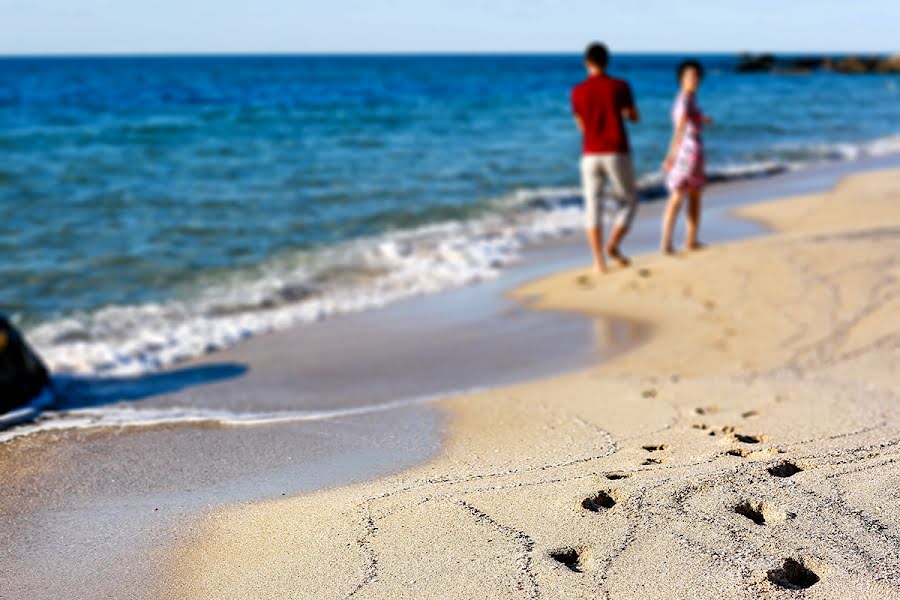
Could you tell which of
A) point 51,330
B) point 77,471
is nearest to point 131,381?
point 51,330

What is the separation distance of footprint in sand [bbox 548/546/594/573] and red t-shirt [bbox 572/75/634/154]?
4.98 metres

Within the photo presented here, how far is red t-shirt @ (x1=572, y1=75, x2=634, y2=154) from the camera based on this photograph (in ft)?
22.9

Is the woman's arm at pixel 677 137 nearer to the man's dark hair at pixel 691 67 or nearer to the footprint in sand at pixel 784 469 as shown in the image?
the man's dark hair at pixel 691 67

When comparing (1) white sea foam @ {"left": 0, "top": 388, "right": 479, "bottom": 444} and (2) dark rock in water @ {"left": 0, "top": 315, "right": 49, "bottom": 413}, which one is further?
(2) dark rock in water @ {"left": 0, "top": 315, "right": 49, "bottom": 413}

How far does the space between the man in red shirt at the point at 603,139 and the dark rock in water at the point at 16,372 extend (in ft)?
13.9

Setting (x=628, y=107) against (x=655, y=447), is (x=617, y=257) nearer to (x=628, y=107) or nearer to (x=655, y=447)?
(x=628, y=107)

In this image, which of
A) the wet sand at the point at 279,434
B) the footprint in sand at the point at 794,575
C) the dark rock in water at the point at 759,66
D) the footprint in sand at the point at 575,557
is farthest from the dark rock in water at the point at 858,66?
the footprint in sand at the point at 575,557

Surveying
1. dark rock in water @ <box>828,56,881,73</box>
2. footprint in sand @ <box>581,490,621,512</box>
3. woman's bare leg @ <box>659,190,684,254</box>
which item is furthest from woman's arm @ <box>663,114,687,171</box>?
dark rock in water @ <box>828,56,881,73</box>

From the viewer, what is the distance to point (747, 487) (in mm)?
2861

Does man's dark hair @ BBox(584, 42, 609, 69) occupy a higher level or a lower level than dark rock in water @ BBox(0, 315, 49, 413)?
higher

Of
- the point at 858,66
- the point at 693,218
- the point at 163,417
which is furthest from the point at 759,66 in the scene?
the point at 163,417

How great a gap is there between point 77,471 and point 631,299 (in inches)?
165

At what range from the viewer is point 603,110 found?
707 cm

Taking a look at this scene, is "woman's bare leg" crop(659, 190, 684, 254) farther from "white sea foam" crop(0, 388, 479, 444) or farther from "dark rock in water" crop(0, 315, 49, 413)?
"dark rock in water" crop(0, 315, 49, 413)
